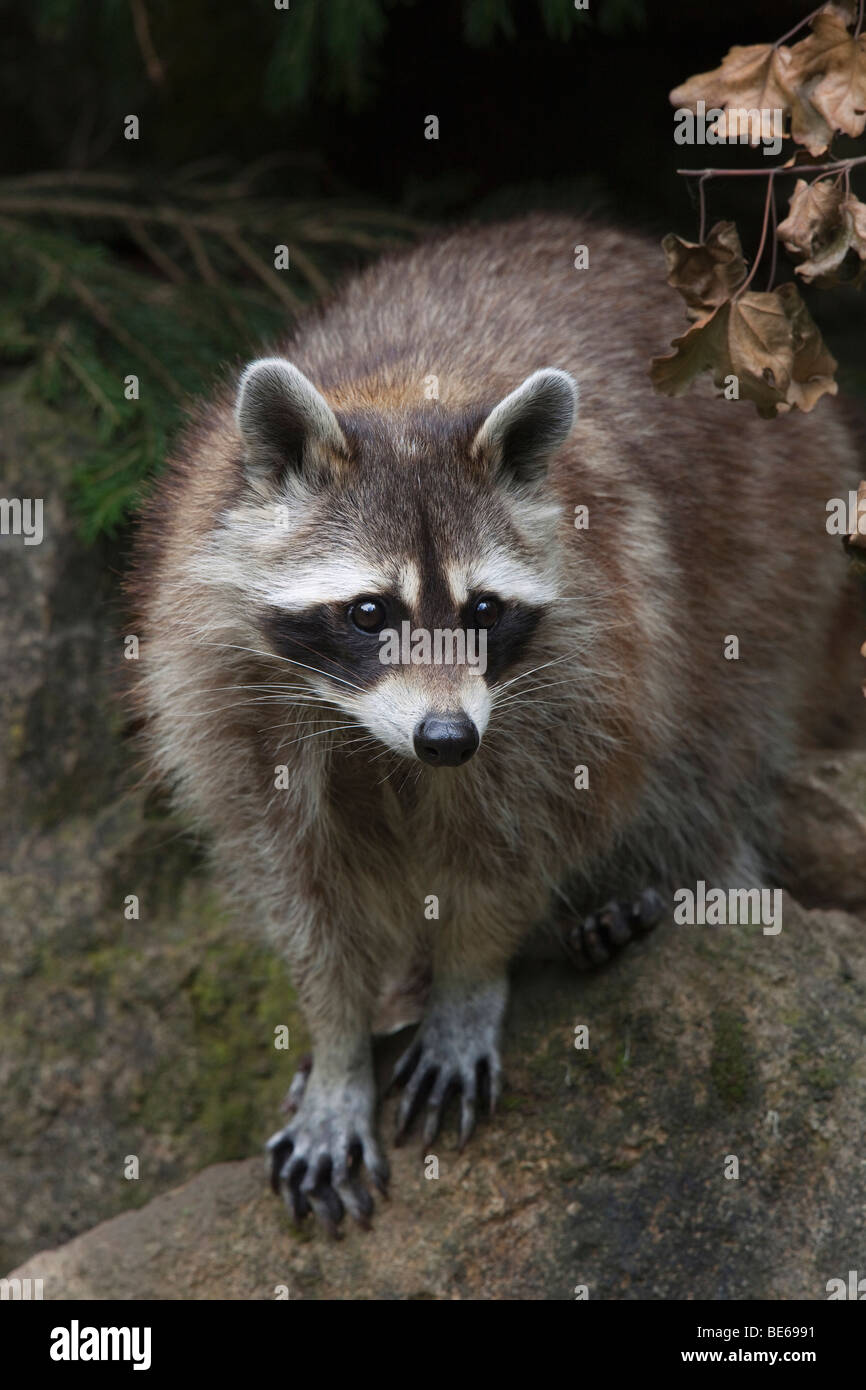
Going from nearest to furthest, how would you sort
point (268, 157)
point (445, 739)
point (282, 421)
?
point (445, 739)
point (282, 421)
point (268, 157)

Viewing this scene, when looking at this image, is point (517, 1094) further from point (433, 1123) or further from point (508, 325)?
point (508, 325)

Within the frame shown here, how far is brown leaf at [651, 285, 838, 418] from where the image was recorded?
3633 millimetres

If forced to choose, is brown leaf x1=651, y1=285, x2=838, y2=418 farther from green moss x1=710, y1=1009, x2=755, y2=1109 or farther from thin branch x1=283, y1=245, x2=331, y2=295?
thin branch x1=283, y1=245, x2=331, y2=295

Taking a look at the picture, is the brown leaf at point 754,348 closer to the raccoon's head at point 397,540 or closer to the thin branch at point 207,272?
the raccoon's head at point 397,540

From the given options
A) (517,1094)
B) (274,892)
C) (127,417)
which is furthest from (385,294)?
(517,1094)

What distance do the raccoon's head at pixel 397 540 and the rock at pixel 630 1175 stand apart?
1155 mm

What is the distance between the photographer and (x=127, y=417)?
5262 millimetres

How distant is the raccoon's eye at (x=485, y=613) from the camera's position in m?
3.45

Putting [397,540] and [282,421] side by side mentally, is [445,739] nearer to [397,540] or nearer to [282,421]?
[397,540]

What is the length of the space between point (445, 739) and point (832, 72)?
1917 mm

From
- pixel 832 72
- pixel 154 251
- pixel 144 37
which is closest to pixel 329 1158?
pixel 832 72

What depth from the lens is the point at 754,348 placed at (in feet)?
11.9

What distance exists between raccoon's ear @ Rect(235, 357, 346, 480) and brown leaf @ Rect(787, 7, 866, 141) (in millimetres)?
1400

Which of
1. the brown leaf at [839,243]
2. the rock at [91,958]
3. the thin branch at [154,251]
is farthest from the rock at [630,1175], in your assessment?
the thin branch at [154,251]
